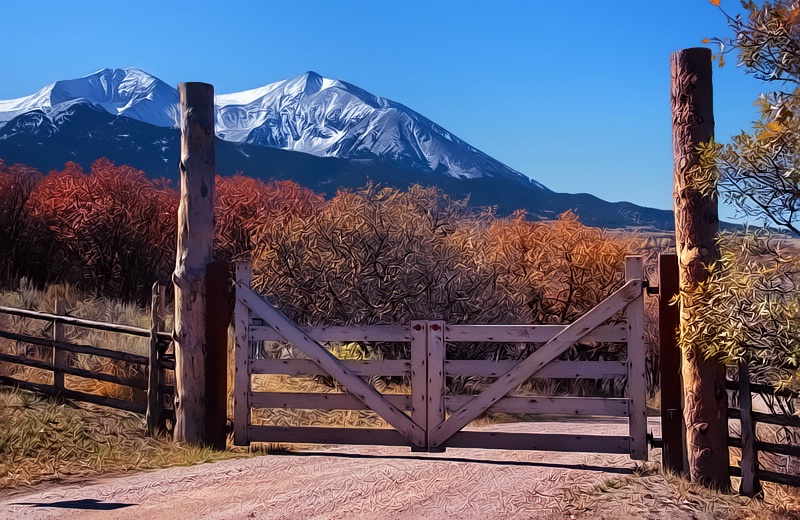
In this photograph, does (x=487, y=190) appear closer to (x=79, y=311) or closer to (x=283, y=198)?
(x=283, y=198)

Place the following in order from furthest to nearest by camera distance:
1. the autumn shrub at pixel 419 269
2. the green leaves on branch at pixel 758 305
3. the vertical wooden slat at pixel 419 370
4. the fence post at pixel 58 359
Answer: the autumn shrub at pixel 419 269 → the fence post at pixel 58 359 → the vertical wooden slat at pixel 419 370 → the green leaves on branch at pixel 758 305

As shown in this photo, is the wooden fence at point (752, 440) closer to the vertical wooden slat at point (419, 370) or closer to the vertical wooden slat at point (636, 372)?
the vertical wooden slat at point (636, 372)

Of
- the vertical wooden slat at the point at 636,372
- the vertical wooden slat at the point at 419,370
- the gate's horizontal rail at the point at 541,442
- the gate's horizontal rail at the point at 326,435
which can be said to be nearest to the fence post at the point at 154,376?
the gate's horizontal rail at the point at 326,435

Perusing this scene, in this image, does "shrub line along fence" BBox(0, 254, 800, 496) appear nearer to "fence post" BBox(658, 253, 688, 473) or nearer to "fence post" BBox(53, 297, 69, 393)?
"fence post" BBox(658, 253, 688, 473)

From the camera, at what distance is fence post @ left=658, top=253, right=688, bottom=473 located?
852 centimetres

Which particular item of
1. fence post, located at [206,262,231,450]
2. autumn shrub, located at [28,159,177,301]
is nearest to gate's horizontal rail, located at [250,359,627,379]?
fence post, located at [206,262,231,450]

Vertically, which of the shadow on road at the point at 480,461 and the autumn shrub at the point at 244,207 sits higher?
the autumn shrub at the point at 244,207

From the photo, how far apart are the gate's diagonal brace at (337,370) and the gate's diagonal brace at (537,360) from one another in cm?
28

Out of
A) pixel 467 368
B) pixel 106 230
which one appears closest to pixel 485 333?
pixel 467 368

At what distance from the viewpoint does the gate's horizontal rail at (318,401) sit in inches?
372

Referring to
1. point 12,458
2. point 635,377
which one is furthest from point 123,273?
point 635,377

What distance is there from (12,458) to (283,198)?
55.8 ft

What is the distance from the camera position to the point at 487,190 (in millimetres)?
100000

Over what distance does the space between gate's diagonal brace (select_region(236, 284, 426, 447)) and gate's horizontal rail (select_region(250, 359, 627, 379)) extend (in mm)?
101
